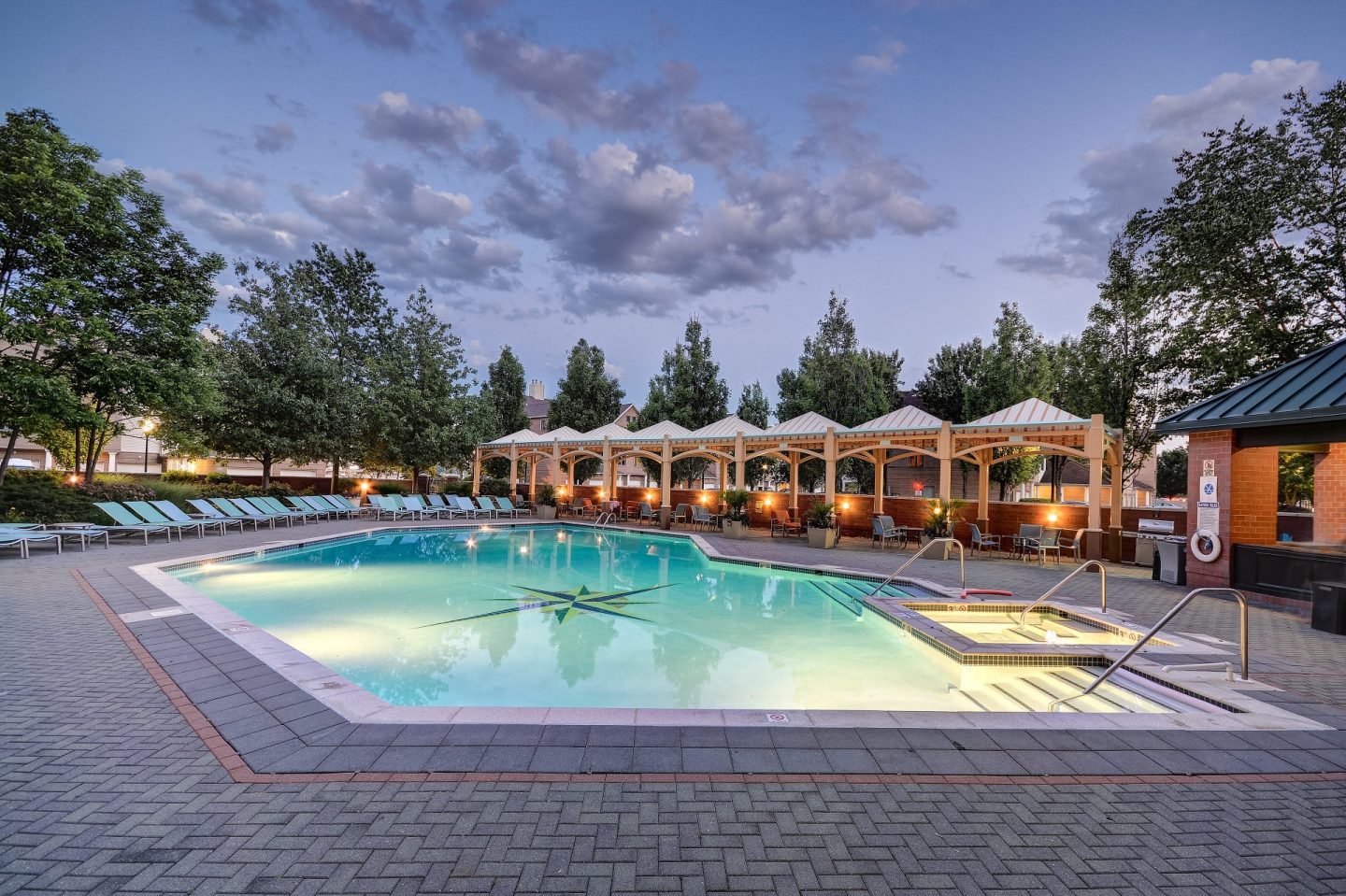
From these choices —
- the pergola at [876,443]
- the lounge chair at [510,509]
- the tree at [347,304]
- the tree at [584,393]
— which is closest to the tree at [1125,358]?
the pergola at [876,443]

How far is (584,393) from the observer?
30.8m

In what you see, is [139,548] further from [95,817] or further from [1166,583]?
[1166,583]

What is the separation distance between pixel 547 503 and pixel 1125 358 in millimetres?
23354

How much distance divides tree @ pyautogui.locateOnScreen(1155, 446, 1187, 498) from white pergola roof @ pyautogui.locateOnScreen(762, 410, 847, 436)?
37.5 meters

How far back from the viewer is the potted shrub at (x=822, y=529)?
16.3 m

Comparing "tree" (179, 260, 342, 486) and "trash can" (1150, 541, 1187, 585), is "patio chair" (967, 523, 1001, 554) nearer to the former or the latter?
"trash can" (1150, 541, 1187, 585)

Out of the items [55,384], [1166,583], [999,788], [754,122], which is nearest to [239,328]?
[55,384]

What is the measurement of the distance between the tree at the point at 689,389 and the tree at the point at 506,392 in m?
8.30

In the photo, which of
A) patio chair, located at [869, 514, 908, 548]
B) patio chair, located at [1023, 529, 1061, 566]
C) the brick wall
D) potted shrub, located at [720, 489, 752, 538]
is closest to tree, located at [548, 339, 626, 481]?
potted shrub, located at [720, 489, 752, 538]

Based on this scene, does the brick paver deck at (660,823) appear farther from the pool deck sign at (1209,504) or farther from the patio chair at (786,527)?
the patio chair at (786,527)

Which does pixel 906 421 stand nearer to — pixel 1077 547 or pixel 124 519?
pixel 1077 547

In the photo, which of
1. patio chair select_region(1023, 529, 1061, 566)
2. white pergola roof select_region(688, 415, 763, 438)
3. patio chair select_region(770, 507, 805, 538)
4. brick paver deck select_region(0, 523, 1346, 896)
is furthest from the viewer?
white pergola roof select_region(688, 415, 763, 438)

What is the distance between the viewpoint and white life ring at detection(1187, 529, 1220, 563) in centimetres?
1036

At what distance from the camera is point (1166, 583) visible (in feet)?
36.7
